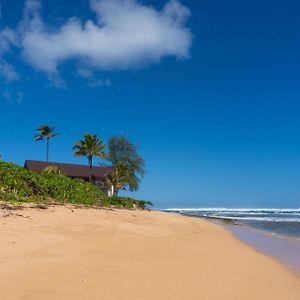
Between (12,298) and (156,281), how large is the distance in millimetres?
1766

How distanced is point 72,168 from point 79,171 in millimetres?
1356

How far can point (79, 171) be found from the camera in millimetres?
58062

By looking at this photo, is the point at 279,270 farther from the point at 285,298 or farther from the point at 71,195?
the point at 71,195

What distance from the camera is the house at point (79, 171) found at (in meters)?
56.0

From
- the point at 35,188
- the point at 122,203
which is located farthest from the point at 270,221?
the point at 35,188

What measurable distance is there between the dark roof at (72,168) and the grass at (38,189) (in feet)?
97.4

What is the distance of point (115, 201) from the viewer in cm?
3011

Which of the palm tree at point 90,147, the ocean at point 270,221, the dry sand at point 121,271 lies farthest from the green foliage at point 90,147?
the dry sand at point 121,271

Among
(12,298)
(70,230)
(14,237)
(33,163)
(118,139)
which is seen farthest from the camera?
(118,139)

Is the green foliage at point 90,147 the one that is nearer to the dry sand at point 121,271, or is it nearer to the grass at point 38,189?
the grass at point 38,189

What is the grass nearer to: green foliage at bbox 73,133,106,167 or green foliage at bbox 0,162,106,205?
green foliage at bbox 0,162,106,205

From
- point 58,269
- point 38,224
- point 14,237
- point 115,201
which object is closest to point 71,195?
point 115,201

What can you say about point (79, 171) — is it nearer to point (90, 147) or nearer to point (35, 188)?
point (90, 147)

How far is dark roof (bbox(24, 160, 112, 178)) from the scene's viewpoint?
184 feet
